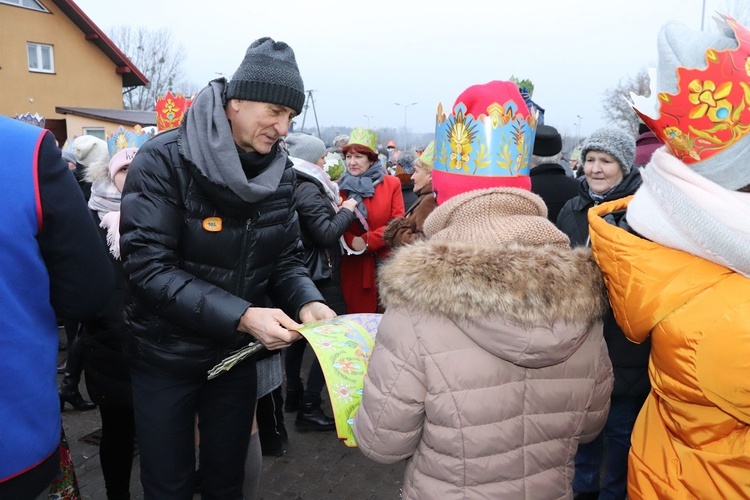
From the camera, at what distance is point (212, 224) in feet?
7.18

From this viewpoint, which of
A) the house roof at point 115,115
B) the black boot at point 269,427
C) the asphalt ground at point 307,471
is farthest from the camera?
the house roof at point 115,115

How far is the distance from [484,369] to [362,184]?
11.0 feet

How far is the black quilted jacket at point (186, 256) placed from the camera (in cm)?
209

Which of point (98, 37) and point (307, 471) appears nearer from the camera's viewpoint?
point (307, 471)

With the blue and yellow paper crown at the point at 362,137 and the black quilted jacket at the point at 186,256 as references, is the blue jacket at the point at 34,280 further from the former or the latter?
the blue and yellow paper crown at the point at 362,137

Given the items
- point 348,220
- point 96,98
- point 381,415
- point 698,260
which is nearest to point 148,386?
point 381,415

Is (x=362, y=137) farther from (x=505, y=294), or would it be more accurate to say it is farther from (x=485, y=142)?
(x=505, y=294)

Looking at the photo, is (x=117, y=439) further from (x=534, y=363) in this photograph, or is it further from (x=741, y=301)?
(x=741, y=301)

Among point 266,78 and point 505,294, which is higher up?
point 266,78

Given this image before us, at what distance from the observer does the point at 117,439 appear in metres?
2.98

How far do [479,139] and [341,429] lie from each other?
111 centimetres

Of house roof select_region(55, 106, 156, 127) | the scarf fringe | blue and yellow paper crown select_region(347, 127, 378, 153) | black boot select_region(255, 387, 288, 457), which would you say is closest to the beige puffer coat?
the scarf fringe

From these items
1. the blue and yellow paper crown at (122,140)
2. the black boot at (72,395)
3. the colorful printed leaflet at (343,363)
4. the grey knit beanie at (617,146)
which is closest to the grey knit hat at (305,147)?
the blue and yellow paper crown at (122,140)

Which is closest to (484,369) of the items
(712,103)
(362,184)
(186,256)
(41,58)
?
(712,103)
